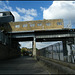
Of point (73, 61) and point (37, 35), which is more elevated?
point (37, 35)

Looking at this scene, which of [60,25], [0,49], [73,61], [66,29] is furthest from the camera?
[60,25]

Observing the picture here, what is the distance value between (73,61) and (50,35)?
30.2 metres

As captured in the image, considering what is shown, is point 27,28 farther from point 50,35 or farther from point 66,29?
point 66,29

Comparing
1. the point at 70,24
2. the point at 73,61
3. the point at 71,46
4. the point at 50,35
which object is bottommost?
the point at 73,61

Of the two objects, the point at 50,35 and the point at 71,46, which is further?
the point at 50,35

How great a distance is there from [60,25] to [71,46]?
Result: 43.8 m

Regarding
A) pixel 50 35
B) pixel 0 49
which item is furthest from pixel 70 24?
pixel 0 49

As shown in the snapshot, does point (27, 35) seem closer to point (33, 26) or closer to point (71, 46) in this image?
point (33, 26)

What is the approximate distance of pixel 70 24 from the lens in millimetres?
35375

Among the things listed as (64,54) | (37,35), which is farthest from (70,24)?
(64,54)

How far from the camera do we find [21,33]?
39469 mm

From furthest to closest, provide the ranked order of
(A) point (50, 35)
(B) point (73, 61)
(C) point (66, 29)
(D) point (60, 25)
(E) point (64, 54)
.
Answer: (D) point (60, 25) → (A) point (50, 35) → (C) point (66, 29) → (E) point (64, 54) → (B) point (73, 61)

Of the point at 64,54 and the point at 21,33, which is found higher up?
the point at 21,33

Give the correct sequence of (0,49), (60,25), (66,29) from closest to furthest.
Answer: (0,49)
(66,29)
(60,25)
